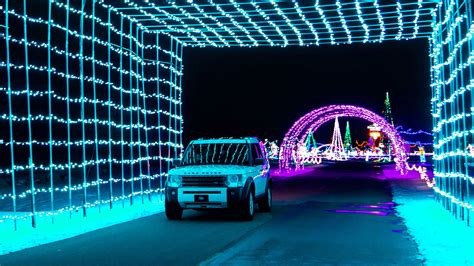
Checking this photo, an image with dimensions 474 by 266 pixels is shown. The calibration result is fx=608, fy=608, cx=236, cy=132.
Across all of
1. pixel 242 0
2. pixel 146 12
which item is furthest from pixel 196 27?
pixel 242 0

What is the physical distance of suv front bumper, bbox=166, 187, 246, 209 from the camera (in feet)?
46.1

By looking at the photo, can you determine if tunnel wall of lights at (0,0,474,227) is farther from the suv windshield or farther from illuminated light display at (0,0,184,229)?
the suv windshield

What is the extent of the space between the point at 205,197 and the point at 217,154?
5.62 ft

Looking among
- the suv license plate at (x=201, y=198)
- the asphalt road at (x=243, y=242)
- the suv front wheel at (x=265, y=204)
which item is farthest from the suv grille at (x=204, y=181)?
the suv front wheel at (x=265, y=204)

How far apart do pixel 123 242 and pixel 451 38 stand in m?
8.77

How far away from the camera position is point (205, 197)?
1415cm

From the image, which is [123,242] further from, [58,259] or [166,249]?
[58,259]

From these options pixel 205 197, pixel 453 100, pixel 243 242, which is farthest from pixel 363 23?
pixel 243 242

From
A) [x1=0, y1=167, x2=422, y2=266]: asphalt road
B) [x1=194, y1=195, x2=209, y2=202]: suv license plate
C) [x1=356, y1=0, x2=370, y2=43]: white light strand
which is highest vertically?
[x1=356, y1=0, x2=370, y2=43]: white light strand

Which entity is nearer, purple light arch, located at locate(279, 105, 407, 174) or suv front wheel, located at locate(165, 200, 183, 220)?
suv front wheel, located at locate(165, 200, 183, 220)

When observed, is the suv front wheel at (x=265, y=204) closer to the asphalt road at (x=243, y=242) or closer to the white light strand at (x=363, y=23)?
the asphalt road at (x=243, y=242)

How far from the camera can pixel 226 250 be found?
9.69m

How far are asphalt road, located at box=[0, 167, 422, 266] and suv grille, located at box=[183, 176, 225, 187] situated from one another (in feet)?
2.84

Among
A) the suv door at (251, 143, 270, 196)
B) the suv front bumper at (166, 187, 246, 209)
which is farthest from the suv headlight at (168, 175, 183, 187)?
the suv door at (251, 143, 270, 196)
